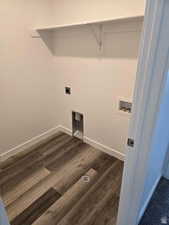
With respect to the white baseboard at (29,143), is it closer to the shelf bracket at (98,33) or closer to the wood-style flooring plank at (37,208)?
the wood-style flooring plank at (37,208)

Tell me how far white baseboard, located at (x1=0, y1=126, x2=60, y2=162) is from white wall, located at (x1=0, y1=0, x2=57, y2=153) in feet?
0.21

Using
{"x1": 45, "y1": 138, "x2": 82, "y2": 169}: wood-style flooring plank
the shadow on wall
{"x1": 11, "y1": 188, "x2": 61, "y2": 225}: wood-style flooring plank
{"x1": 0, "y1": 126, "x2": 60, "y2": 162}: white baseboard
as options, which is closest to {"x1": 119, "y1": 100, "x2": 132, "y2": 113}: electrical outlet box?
the shadow on wall

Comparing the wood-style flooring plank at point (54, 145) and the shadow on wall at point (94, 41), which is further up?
the shadow on wall at point (94, 41)

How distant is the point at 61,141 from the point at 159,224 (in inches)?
66.6

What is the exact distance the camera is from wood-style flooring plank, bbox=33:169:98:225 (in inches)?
56.1

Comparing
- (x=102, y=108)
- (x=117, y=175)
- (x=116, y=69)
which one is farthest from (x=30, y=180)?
(x=116, y=69)

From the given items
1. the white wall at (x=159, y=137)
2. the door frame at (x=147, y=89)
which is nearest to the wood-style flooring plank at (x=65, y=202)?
the white wall at (x=159, y=137)

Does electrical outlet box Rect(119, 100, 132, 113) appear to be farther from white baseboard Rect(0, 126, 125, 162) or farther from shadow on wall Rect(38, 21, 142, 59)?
white baseboard Rect(0, 126, 125, 162)

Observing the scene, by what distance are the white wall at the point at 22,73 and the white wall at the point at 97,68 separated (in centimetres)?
25

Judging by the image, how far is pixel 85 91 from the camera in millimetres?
2221

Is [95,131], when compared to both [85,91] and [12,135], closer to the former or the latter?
[85,91]

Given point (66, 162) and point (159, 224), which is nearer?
point (159, 224)

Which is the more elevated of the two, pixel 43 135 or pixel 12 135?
pixel 12 135

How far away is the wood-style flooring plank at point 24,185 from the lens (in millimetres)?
1639
